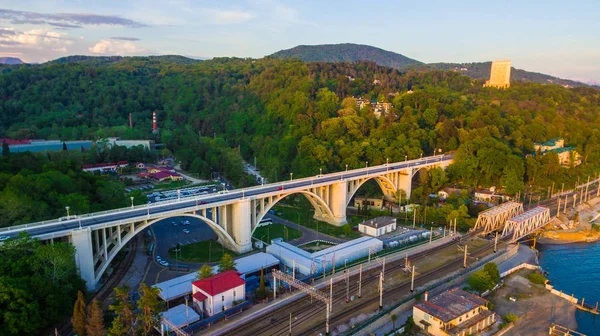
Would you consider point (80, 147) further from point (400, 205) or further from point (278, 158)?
point (400, 205)

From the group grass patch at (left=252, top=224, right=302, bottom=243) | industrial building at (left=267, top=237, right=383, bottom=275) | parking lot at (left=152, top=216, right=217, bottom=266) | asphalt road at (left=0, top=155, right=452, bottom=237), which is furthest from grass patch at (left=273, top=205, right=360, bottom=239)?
parking lot at (left=152, top=216, right=217, bottom=266)

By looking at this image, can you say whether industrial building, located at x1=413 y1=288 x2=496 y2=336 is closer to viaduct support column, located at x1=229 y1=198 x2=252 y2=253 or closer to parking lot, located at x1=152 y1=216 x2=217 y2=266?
viaduct support column, located at x1=229 y1=198 x2=252 y2=253

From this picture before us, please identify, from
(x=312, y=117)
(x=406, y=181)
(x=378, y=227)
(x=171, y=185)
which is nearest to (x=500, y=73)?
(x=312, y=117)

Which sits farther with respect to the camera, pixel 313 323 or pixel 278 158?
pixel 278 158

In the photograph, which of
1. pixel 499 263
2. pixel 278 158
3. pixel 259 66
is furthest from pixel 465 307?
pixel 259 66

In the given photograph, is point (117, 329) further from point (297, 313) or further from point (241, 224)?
point (241, 224)

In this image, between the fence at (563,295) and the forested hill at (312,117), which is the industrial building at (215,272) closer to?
the forested hill at (312,117)
